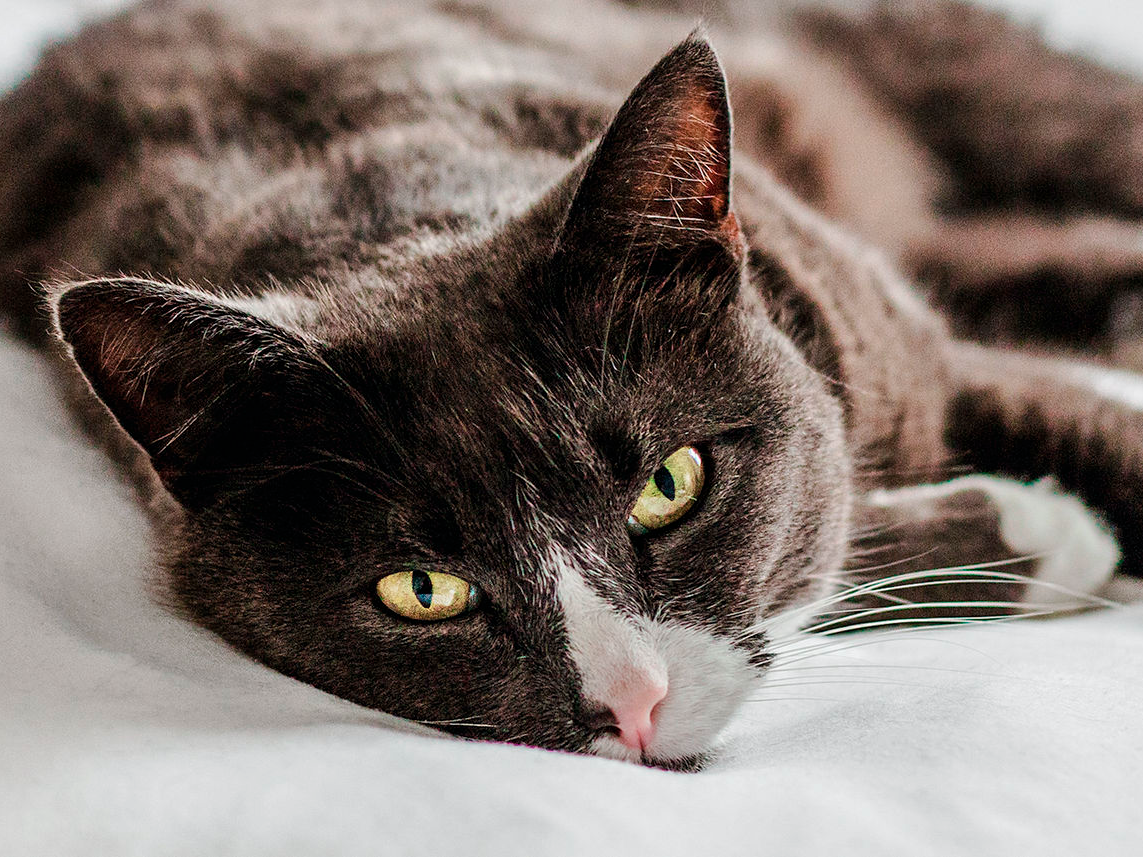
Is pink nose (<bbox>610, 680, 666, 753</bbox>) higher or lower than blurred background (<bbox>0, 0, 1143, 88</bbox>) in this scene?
lower

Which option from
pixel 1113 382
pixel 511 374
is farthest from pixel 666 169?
pixel 1113 382

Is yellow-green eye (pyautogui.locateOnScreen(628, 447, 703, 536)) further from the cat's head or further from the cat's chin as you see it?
the cat's chin

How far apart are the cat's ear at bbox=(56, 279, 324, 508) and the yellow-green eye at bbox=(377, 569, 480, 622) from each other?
0.63 feet

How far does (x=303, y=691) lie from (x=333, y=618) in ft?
0.24

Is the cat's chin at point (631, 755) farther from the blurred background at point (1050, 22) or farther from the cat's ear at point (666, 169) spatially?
the blurred background at point (1050, 22)

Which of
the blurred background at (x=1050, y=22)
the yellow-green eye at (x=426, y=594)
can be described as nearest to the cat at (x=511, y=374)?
the yellow-green eye at (x=426, y=594)

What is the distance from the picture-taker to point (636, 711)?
32.0 inches

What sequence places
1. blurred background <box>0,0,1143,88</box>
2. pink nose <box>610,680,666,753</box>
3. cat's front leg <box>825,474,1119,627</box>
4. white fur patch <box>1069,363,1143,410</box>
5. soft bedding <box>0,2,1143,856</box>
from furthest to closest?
blurred background <box>0,0,1143,88</box> < white fur patch <box>1069,363,1143,410</box> < cat's front leg <box>825,474,1119,627</box> < pink nose <box>610,680,666,753</box> < soft bedding <box>0,2,1143,856</box>

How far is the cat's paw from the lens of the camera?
1193 mm

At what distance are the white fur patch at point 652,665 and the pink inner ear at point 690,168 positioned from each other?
0.37 metres

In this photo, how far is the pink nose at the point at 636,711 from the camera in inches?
32.0

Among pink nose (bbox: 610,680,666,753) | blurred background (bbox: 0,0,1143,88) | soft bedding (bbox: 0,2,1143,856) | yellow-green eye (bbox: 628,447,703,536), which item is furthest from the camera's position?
blurred background (bbox: 0,0,1143,88)

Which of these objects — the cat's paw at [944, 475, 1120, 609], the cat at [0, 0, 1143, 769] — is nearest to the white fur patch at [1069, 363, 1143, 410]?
the cat at [0, 0, 1143, 769]

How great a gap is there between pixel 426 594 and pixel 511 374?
222 mm
